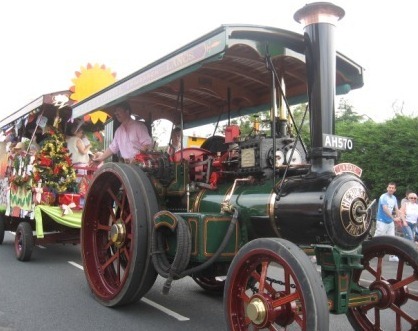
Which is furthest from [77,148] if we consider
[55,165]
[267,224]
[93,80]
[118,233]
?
[267,224]

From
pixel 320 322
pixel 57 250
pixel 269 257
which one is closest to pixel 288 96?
pixel 269 257

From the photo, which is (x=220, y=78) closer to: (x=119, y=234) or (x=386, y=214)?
(x=119, y=234)

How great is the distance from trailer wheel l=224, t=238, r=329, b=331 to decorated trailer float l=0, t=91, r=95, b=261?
13.1ft

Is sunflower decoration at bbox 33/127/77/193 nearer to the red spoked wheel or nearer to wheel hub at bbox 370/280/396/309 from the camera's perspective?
the red spoked wheel

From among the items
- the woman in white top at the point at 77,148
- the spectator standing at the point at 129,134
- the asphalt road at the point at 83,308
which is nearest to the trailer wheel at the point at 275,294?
the asphalt road at the point at 83,308

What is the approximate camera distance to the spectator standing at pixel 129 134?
5.16 meters

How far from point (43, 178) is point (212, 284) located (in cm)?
337

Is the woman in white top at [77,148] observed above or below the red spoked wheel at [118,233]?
above

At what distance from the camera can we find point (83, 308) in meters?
4.54

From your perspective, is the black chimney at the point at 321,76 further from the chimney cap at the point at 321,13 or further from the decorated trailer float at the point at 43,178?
the decorated trailer float at the point at 43,178

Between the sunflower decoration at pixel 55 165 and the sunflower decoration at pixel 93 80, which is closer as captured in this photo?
the sunflower decoration at pixel 93 80

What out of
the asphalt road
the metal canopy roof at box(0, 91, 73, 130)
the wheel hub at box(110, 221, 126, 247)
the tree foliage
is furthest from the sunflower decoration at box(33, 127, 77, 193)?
the tree foliage

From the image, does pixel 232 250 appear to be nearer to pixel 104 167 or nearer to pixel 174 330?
pixel 174 330

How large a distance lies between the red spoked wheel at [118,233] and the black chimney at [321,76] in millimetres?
1611
